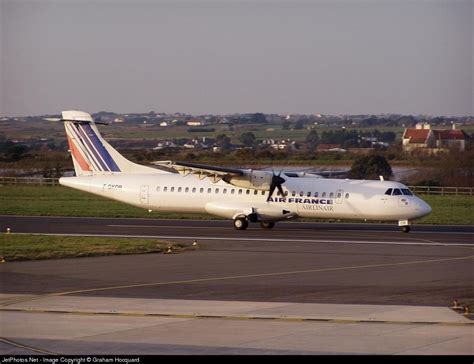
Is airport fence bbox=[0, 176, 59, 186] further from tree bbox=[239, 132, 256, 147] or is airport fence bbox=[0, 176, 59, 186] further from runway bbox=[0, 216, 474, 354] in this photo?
tree bbox=[239, 132, 256, 147]

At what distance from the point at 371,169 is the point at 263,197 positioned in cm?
3142

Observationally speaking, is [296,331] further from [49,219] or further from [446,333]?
[49,219]

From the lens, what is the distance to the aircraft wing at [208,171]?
37.1 metres

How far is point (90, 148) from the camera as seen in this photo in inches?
1612

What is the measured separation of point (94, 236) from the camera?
35.0 meters

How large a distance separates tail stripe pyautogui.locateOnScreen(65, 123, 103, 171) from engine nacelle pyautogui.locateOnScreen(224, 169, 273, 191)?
21.3 ft

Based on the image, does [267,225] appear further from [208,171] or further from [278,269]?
[278,269]

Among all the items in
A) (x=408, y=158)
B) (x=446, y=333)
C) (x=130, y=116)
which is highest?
(x=130, y=116)

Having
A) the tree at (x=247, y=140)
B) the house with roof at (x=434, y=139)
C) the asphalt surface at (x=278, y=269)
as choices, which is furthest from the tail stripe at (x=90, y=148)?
the tree at (x=247, y=140)

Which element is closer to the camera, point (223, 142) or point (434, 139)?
point (434, 139)

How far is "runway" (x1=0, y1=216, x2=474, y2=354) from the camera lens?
17.2m

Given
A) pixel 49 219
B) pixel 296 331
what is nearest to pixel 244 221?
pixel 49 219

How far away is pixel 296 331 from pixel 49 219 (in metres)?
28.4

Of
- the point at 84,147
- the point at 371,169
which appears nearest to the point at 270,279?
the point at 84,147
